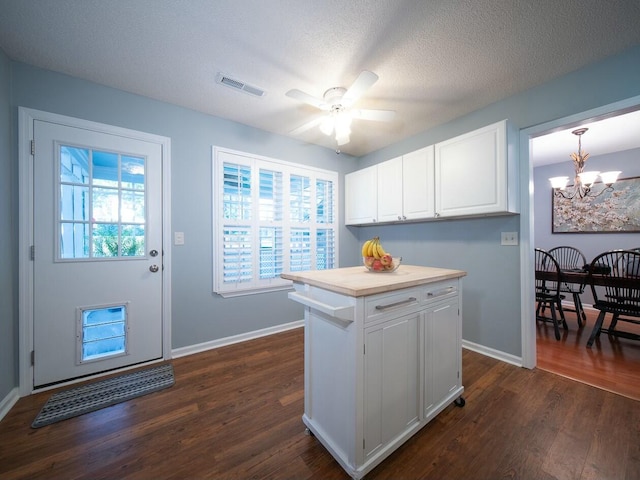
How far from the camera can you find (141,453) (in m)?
1.30

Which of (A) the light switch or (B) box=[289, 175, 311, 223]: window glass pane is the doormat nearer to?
(A) the light switch

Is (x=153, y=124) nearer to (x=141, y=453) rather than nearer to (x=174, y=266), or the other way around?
(x=174, y=266)

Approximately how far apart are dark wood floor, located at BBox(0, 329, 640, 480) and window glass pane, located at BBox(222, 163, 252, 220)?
1.63m

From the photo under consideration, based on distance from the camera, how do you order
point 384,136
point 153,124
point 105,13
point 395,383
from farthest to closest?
1. point 384,136
2. point 153,124
3. point 105,13
4. point 395,383

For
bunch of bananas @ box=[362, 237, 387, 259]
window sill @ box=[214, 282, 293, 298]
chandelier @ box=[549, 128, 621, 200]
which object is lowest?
window sill @ box=[214, 282, 293, 298]

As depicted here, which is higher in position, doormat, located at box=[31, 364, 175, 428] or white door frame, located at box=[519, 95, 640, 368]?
white door frame, located at box=[519, 95, 640, 368]

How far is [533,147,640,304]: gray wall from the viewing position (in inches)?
135

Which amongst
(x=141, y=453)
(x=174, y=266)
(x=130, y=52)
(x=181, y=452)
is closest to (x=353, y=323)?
(x=181, y=452)

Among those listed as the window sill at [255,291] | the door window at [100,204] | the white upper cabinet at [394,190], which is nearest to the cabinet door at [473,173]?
the white upper cabinet at [394,190]

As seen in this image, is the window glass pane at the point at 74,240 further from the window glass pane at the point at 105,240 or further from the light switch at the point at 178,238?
the light switch at the point at 178,238

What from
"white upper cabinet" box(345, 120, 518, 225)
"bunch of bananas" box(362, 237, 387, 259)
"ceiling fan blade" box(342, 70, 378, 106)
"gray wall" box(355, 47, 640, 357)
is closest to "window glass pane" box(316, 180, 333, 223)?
"white upper cabinet" box(345, 120, 518, 225)

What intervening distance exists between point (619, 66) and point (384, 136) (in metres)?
1.87

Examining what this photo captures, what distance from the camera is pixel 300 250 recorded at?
3.17 metres

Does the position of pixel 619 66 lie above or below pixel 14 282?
above
